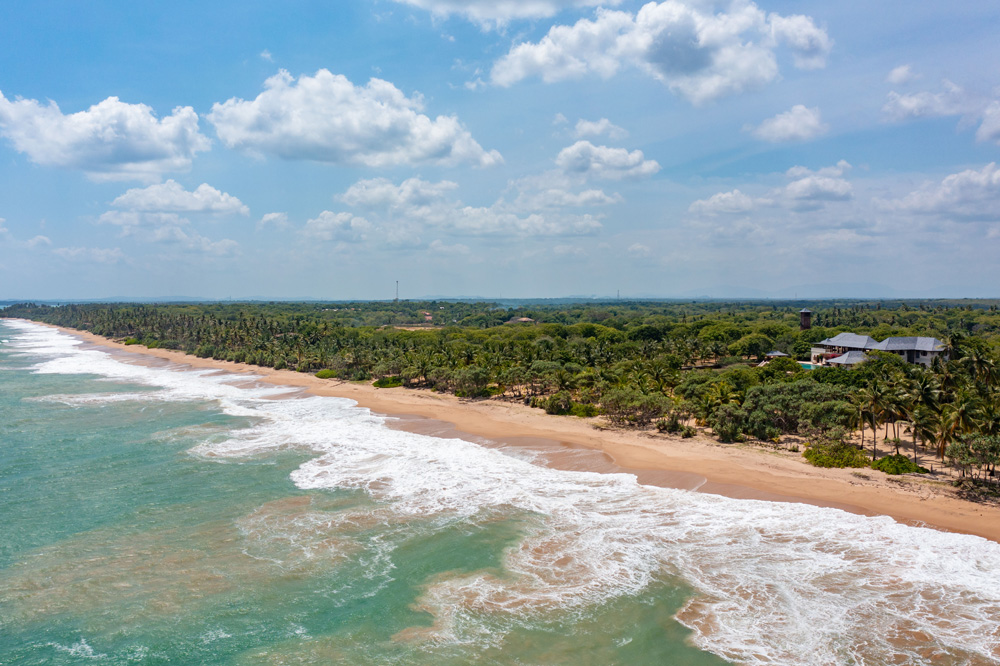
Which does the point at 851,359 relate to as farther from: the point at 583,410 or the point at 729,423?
the point at 583,410

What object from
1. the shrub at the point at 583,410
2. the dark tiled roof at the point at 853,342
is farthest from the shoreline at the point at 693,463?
the dark tiled roof at the point at 853,342

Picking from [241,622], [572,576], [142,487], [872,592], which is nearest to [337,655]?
[241,622]

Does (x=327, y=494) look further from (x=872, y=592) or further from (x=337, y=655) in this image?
(x=872, y=592)

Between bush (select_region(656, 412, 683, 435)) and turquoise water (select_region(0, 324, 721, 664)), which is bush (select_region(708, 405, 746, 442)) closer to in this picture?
bush (select_region(656, 412, 683, 435))

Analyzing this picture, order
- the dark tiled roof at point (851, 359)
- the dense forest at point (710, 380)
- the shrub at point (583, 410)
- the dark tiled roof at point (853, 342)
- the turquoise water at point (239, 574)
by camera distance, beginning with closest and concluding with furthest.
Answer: the turquoise water at point (239, 574), the dense forest at point (710, 380), the shrub at point (583, 410), the dark tiled roof at point (851, 359), the dark tiled roof at point (853, 342)

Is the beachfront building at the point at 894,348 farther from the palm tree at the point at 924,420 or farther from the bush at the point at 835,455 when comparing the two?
the bush at the point at 835,455

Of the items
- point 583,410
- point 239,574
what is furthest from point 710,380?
point 239,574
